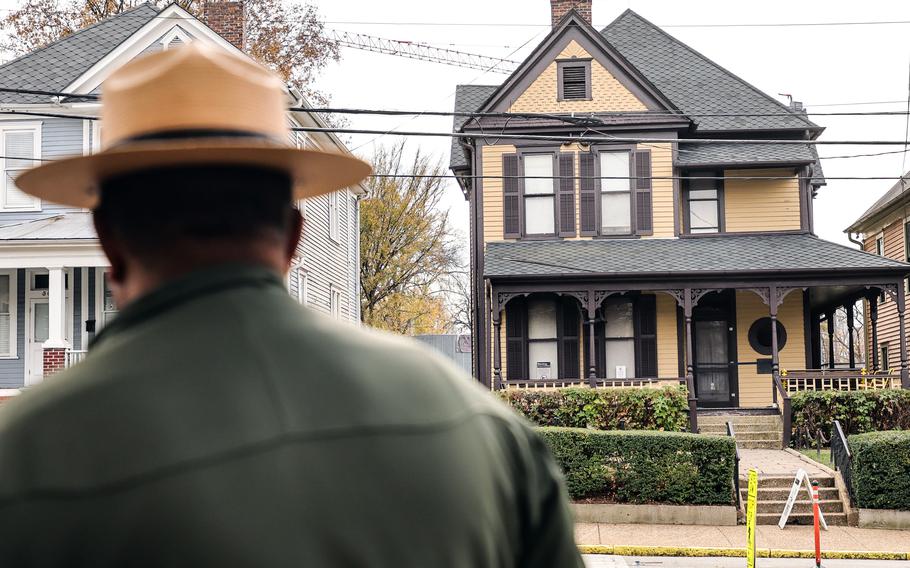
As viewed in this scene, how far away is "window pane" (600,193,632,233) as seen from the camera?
2614 cm

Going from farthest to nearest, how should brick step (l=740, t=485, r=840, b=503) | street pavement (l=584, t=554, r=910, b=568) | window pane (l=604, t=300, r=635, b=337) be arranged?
Result: window pane (l=604, t=300, r=635, b=337) → brick step (l=740, t=485, r=840, b=503) → street pavement (l=584, t=554, r=910, b=568)

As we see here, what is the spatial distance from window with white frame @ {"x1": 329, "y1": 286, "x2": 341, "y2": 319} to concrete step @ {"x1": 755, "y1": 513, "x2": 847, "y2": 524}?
16.7 metres

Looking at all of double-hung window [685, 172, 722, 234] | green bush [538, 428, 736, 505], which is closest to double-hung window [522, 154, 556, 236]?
double-hung window [685, 172, 722, 234]

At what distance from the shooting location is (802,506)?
1767cm

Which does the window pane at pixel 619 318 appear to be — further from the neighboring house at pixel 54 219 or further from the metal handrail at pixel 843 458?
the neighboring house at pixel 54 219

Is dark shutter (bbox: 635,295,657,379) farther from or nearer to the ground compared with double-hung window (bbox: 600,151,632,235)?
nearer to the ground

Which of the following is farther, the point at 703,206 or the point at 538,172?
the point at 703,206

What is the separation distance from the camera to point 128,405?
1.71 m

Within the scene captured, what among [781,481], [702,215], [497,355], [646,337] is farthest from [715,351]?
[781,481]

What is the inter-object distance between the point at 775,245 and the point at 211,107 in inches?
992

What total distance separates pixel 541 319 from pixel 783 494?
894 centimetres

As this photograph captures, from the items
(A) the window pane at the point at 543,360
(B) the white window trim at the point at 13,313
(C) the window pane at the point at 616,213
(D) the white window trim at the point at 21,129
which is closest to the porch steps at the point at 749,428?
(A) the window pane at the point at 543,360

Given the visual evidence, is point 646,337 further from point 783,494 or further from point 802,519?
point 802,519

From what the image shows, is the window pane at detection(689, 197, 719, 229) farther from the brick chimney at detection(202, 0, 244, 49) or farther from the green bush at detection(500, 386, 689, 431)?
the brick chimney at detection(202, 0, 244, 49)
